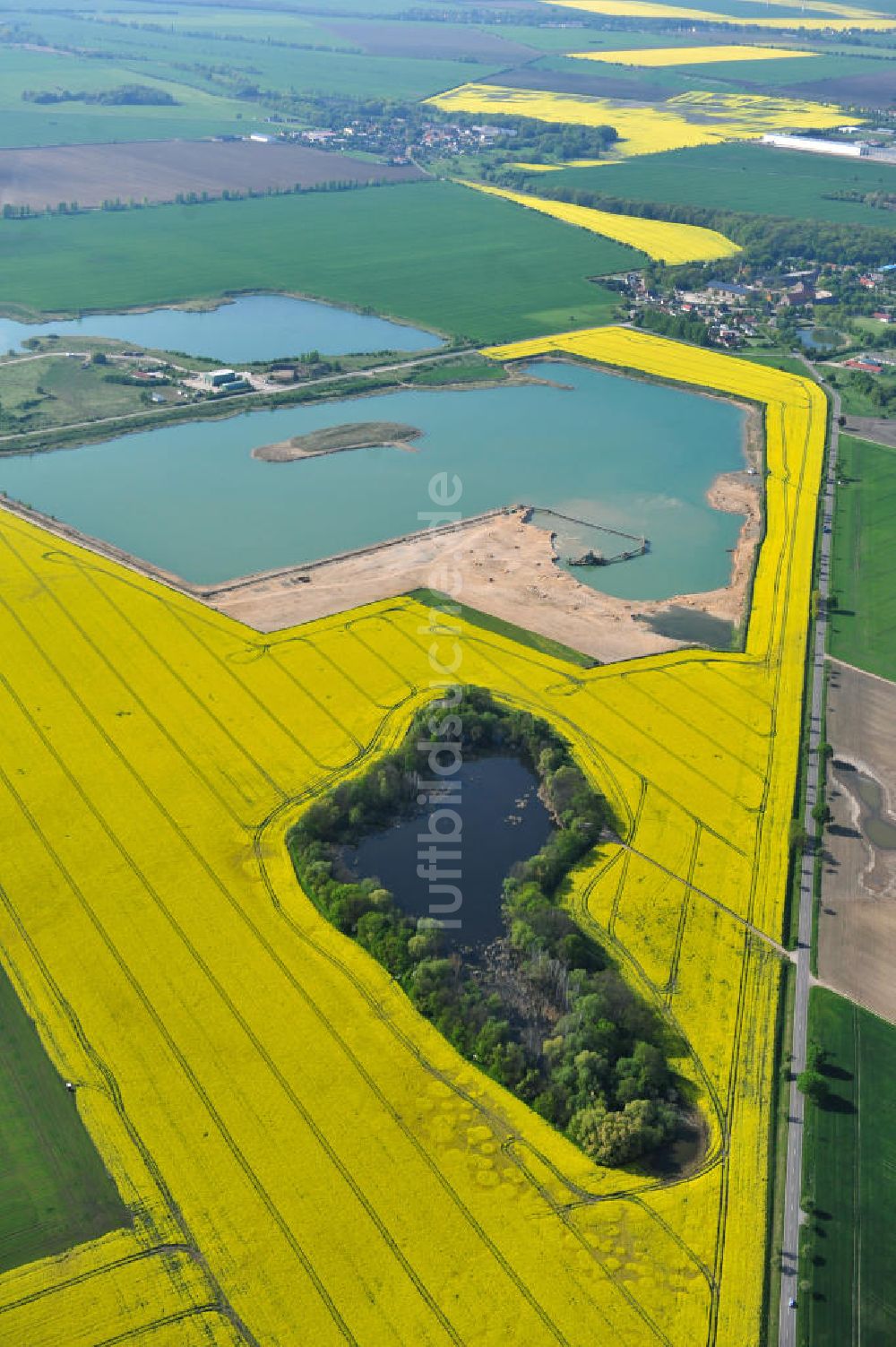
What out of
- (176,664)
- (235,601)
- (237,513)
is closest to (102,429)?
(237,513)

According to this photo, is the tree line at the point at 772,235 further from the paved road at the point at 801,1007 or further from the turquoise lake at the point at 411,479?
the paved road at the point at 801,1007

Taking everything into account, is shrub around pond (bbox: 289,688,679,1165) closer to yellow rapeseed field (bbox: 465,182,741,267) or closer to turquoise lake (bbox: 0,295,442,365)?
turquoise lake (bbox: 0,295,442,365)

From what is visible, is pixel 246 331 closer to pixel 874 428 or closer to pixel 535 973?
pixel 874 428

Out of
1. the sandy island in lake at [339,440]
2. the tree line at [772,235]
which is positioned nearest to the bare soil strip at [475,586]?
the sandy island in lake at [339,440]

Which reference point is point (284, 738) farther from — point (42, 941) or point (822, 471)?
point (822, 471)

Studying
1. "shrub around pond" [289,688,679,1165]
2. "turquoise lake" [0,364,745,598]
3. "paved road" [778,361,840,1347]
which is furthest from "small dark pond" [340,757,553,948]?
"turquoise lake" [0,364,745,598]

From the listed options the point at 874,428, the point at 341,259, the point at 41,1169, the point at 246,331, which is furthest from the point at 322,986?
the point at 341,259
